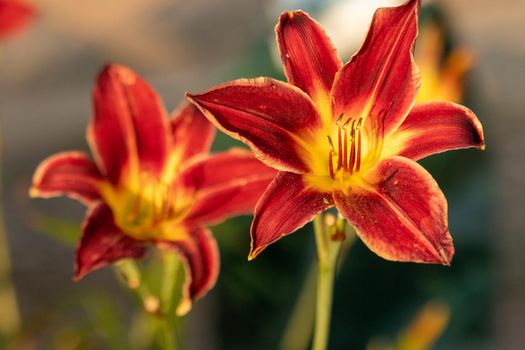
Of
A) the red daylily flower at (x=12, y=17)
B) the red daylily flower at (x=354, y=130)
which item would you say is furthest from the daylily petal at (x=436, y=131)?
the red daylily flower at (x=12, y=17)

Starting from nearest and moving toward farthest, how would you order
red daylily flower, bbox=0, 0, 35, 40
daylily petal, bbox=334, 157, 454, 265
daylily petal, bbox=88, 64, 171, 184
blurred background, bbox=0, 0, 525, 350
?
daylily petal, bbox=334, 157, 454, 265
daylily petal, bbox=88, 64, 171, 184
red daylily flower, bbox=0, 0, 35, 40
blurred background, bbox=0, 0, 525, 350

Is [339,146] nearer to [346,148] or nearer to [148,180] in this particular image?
[346,148]

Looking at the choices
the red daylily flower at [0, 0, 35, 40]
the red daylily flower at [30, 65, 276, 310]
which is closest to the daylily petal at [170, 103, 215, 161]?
the red daylily flower at [30, 65, 276, 310]

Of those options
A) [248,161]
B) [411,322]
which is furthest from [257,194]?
[411,322]

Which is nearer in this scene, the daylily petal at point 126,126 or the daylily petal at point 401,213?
the daylily petal at point 401,213

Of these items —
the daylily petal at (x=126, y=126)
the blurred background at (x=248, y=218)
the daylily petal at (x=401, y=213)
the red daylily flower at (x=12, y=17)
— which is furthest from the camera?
the blurred background at (x=248, y=218)

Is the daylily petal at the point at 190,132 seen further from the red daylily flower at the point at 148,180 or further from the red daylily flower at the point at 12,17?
the red daylily flower at the point at 12,17

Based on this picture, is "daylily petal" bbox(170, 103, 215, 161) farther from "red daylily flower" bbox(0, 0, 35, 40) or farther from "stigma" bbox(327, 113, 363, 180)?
"red daylily flower" bbox(0, 0, 35, 40)

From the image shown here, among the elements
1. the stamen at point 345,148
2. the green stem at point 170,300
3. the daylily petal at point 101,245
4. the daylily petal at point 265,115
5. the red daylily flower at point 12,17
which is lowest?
the green stem at point 170,300

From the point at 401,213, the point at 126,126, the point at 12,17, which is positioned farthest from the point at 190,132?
the point at 12,17
